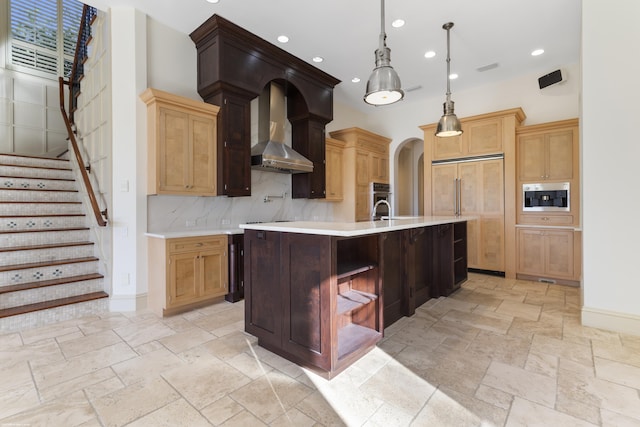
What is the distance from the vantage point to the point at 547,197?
182 inches

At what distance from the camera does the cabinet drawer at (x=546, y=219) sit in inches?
176

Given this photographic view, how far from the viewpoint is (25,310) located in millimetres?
2896

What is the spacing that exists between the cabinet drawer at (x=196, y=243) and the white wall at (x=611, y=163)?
3956 mm

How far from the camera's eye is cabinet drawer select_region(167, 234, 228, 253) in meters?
3.19

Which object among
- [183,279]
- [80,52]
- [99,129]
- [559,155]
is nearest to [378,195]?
[559,155]

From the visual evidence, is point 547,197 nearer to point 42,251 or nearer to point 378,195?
point 378,195

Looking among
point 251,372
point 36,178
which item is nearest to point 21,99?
point 36,178

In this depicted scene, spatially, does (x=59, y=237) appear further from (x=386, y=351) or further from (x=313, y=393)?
(x=386, y=351)

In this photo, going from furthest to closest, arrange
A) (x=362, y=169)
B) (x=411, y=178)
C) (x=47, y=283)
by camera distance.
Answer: (x=411, y=178) → (x=362, y=169) → (x=47, y=283)

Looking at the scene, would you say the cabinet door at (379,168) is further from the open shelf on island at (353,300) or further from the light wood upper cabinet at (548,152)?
the open shelf on island at (353,300)

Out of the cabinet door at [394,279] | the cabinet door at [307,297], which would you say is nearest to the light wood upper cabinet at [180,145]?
the cabinet door at [307,297]

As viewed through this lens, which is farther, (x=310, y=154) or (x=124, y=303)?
(x=310, y=154)

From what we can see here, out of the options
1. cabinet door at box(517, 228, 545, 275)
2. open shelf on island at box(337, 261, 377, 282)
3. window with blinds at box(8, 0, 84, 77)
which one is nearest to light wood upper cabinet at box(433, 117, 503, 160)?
cabinet door at box(517, 228, 545, 275)

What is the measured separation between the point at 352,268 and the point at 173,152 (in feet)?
Result: 8.45
